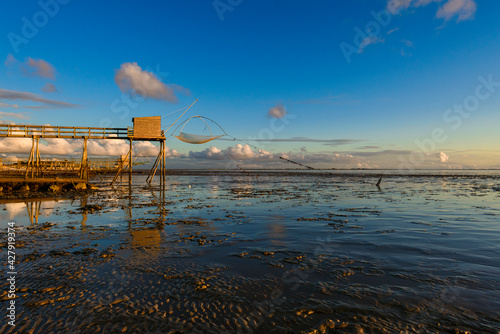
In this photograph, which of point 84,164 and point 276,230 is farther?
point 84,164

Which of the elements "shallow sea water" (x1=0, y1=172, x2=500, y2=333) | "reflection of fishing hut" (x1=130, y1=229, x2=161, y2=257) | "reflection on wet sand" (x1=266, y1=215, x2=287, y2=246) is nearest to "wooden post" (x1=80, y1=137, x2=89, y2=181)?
"shallow sea water" (x1=0, y1=172, x2=500, y2=333)

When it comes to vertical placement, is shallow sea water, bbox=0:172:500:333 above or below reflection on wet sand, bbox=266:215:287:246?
above

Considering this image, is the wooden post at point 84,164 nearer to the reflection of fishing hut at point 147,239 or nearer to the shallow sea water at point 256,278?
the shallow sea water at point 256,278

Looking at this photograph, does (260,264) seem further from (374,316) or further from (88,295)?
(88,295)

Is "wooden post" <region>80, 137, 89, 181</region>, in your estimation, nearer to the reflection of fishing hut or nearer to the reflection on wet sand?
the reflection of fishing hut

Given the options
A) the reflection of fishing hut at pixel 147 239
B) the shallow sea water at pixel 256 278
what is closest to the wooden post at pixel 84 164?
the shallow sea water at pixel 256 278

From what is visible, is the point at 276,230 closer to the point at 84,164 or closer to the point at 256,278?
the point at 256,278

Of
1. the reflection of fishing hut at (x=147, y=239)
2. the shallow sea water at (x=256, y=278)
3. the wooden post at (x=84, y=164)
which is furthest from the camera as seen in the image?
the wooden post at (x=84, y=164)

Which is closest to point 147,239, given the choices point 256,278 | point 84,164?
point 256,278

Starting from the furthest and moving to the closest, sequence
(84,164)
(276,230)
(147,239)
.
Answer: (84,164), (276,230), (147,239)

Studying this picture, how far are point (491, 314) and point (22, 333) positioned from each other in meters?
8.28

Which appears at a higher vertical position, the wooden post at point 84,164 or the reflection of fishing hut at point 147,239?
the wooden post at point 84,164

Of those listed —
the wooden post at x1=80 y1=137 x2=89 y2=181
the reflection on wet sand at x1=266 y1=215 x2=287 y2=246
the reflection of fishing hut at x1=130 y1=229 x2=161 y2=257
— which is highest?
the wooden post at x1=80 y1=137 x2=89 y2=181

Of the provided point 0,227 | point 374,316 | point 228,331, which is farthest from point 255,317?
point 0,227
